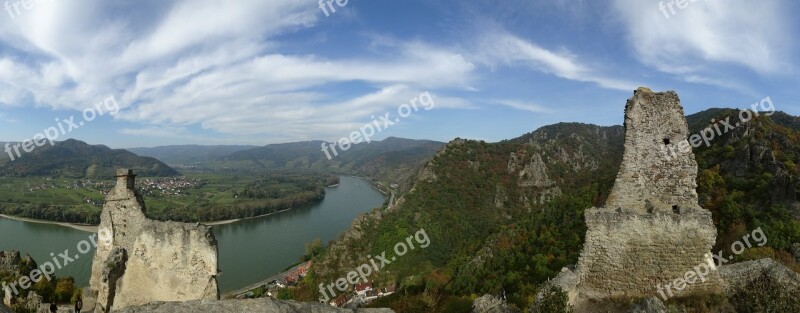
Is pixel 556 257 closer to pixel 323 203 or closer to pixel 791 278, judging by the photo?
pixel 791 278

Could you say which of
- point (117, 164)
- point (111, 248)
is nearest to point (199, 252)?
point (111, 248)

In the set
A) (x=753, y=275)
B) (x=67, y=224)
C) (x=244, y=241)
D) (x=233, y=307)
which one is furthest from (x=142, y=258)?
(x=67, y=224)

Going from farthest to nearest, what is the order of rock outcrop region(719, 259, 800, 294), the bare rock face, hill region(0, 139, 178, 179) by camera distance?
hill region(0, 139, 178, 179), the bare rock face, rock outcrop region(719, 259, 800, 294)
